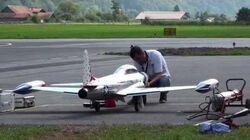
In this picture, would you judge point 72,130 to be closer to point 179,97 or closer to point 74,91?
point 74,91

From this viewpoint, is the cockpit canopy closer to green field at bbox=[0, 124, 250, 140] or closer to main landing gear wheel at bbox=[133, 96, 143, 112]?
main landing gear wheel at bbox=[133, 96, 143, 112]

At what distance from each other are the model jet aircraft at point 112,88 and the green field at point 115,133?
306 centimetres

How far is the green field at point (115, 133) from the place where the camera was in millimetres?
12375

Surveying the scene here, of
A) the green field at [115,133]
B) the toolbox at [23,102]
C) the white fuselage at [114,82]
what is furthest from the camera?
the toolbox at [23,102]

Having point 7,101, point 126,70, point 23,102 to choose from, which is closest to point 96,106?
point 126,70

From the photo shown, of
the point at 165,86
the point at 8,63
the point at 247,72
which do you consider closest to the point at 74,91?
the point at 165,86

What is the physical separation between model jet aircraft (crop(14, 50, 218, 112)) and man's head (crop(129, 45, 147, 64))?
1.22ft

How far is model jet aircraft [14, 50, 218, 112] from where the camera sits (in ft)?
56.2

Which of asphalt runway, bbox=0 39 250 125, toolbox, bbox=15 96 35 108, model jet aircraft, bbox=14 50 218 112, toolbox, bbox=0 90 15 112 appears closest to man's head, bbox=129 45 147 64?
model jet aircraft, bbox=14 50 218 112

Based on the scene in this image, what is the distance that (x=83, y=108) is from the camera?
61.8ft

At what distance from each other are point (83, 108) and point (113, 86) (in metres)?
1.48

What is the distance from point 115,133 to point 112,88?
15.9 feet

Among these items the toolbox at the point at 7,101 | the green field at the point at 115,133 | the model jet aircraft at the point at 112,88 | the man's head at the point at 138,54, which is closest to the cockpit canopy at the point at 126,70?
the model jet aircraft at the point at 112,88

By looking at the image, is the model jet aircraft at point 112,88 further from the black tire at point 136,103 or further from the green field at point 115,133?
the green field at point 115,133
